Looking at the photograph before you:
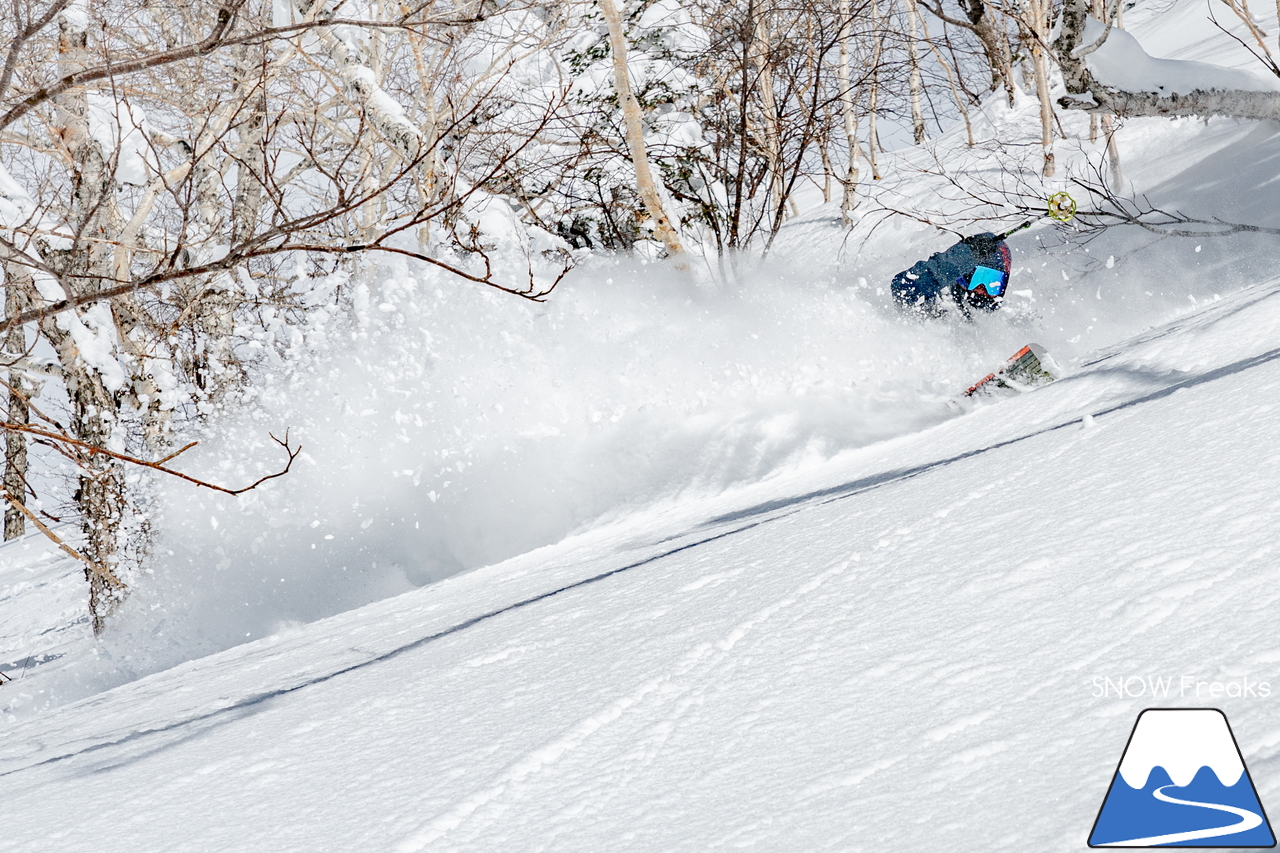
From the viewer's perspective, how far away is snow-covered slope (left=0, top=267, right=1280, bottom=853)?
1322mm

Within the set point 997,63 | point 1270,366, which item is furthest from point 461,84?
point 1270,366

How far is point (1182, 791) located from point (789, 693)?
75 cm

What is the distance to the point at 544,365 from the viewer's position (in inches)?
300

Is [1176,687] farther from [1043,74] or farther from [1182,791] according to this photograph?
[1043,74]

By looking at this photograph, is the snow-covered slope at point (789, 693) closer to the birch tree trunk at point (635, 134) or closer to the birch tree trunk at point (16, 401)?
the birch tree trunk at point (16, 401)

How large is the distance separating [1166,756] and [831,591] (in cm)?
115

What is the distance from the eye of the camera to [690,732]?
67.6 inches

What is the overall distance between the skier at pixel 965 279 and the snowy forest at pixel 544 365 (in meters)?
0.14

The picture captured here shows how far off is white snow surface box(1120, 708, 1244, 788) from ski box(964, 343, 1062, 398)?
4921mm

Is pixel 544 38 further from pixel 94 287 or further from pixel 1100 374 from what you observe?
pixel 1100 374

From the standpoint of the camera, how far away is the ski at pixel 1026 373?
589cm

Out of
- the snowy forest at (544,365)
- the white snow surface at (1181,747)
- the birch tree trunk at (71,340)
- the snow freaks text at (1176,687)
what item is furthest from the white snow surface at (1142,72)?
the birch tree trunk at (71,340)

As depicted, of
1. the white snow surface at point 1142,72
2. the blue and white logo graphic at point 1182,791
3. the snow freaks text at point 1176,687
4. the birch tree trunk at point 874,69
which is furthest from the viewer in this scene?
the birch tree trunk at point 874,69

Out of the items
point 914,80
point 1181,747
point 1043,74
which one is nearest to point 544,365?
point 1181,747
